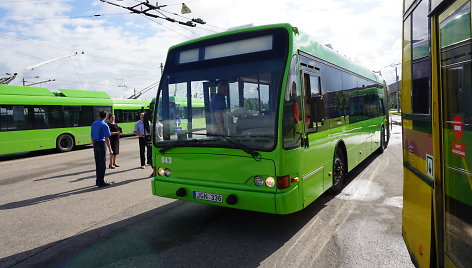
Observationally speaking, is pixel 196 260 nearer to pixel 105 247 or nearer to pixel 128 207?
pixel 105 247

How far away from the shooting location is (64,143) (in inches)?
661

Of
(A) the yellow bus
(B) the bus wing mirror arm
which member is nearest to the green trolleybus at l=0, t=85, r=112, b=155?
(B) the bus wing mirror arm

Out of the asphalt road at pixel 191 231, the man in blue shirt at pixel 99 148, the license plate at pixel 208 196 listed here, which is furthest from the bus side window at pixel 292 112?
the man in blue shirt at pixel 99 148

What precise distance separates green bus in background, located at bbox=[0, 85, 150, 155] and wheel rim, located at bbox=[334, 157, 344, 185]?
8.66 metres

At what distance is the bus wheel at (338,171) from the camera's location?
5.94 metres

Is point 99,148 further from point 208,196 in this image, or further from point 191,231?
point 208,196

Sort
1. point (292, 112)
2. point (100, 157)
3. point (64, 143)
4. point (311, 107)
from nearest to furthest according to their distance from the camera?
1. point (292, 112)
2. point (311, 107)
3. point (100, 157)
4. point (64, 143)

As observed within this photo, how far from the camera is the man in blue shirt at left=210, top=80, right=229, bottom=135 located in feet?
14.6

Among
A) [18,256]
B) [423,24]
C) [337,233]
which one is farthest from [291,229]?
[18,256]

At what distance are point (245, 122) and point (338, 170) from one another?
2794 mm

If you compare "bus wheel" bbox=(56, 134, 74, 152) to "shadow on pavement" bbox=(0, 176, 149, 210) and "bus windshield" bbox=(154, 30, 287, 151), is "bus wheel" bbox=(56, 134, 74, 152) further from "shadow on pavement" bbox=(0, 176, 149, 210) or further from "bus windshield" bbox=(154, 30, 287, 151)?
"bus windshield" bbox=(154, 30, 287, 151)

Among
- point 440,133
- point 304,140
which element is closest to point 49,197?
point 304,140

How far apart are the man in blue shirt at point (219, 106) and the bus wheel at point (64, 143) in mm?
14657

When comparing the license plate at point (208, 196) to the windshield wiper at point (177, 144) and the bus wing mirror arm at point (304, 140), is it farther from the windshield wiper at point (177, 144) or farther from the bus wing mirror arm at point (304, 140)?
the bus wing mirror arm at point (304, 140)
